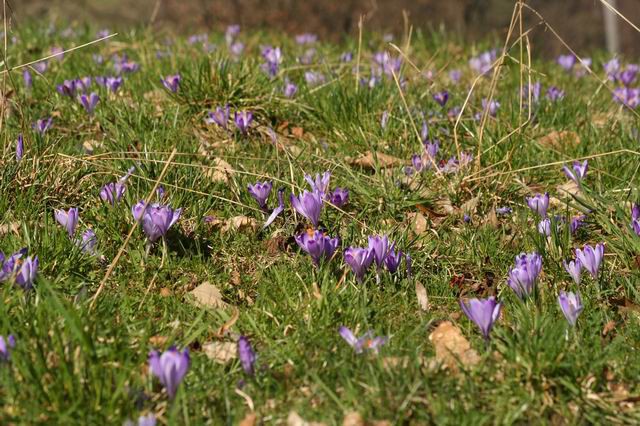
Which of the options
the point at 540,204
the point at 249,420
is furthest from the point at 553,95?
the point at 249,420

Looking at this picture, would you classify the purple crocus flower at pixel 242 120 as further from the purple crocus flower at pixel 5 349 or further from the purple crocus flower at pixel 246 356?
the purple crocus flower at pixel 5 349

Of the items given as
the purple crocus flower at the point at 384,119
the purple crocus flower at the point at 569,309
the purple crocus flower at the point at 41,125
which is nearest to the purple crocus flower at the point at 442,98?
the purple crocus flower at the point at 384,119

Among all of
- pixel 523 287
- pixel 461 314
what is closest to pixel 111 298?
pixel 461 314

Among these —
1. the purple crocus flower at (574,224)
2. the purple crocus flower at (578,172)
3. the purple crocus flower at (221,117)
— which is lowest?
the purple crocus flower at (574,224)

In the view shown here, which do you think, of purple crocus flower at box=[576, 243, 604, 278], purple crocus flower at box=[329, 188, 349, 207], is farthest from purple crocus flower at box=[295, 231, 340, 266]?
purple crocus flower at box=[576, 243, 604, 278]

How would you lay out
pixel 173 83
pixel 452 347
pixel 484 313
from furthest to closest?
pixel 173 83
pixel 452 347
pixel 484 313

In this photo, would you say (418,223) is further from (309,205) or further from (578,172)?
(578,172)
